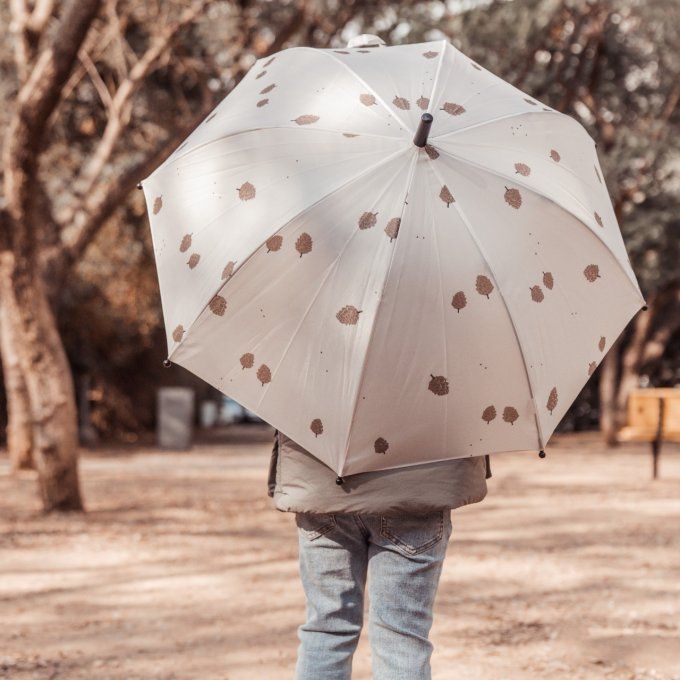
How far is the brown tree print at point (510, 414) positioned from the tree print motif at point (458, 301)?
1.05 feet

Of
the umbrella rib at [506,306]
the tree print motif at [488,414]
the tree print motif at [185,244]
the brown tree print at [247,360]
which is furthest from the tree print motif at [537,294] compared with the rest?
the tree print motif at [185,244]

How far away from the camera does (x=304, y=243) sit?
286 cm

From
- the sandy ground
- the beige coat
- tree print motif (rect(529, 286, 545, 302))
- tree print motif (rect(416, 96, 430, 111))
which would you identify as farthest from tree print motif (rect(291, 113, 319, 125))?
the sandy ground

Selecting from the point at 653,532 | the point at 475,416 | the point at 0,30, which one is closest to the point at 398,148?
the point at 475,416

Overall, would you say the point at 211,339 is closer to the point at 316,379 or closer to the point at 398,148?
the point at 316,379

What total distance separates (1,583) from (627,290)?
424 centimetres

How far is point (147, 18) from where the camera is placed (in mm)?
12094

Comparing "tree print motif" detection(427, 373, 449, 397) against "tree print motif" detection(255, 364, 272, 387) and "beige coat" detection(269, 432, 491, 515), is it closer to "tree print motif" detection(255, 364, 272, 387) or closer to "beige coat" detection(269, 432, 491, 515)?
"beige coat" detection(269, 432, 491, 515)

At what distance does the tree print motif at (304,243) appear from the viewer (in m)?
2.86

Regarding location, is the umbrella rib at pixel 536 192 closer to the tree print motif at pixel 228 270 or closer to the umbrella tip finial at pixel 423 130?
the umbrella tip finial at pixel 423 130

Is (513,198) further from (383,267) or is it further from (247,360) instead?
(247,360)

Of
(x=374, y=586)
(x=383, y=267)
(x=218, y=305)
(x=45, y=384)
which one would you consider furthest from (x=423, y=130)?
(x=45, y=384)

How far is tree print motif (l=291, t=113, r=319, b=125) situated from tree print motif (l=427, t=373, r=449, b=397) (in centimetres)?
81

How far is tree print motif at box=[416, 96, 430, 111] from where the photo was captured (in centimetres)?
304
